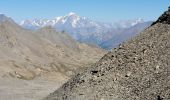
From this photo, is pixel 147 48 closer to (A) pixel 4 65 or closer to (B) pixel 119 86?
(B) pixel 119 86

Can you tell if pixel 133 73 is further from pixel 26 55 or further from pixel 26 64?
pixel 26 55

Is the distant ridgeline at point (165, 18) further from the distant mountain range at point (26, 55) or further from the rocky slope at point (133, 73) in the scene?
the distant mountain range at point (26, 55)

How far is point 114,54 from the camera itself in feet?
93.9

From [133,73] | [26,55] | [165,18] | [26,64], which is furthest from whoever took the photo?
[26,55]

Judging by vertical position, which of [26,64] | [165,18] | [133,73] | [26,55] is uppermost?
[165,18]

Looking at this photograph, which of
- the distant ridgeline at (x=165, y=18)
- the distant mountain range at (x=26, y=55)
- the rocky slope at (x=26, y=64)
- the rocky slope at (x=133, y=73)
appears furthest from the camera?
the distant mountain range at (x=26, y=55)

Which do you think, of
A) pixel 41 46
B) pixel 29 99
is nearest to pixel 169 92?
pixel 29 99

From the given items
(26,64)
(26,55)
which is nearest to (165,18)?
(26,64)

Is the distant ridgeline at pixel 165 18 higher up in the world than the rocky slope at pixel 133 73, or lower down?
higher up

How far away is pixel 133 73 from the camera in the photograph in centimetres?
2570

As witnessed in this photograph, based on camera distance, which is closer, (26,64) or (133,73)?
(133,73)

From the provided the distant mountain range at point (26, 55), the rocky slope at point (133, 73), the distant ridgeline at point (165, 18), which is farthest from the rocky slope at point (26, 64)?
the distant ridgeline at point (165, 18)

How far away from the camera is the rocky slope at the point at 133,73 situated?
24141 mm

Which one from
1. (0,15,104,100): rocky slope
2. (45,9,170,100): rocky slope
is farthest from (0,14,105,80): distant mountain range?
(45,9,170,100): rocky slope
